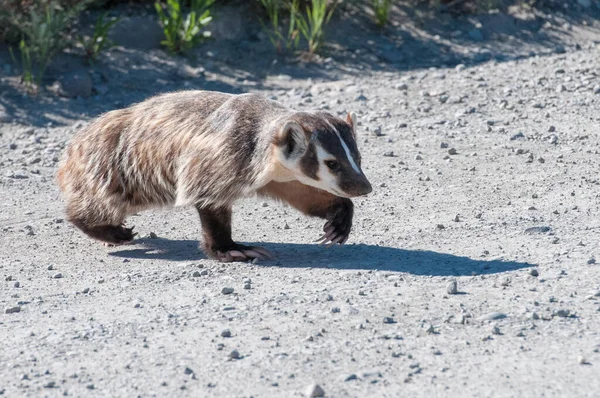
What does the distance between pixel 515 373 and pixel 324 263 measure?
184 cm

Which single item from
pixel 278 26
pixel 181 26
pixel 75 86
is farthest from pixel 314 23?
pixel 75 86

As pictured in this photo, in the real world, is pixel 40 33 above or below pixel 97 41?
above

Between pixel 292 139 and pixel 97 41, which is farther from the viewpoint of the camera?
pixel 97 41

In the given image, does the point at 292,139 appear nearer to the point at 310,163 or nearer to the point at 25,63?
the point at 310,163

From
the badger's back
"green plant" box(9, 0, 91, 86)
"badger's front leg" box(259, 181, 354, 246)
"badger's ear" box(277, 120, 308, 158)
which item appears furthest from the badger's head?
"green plant" box(9, 0, 91, 86)

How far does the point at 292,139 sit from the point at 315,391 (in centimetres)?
187

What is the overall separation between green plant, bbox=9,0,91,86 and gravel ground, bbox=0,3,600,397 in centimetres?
107

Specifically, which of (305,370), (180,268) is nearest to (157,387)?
(305,370)

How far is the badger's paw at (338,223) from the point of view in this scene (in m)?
5.80

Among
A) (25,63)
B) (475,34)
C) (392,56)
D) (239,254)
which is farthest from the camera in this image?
(475,34)

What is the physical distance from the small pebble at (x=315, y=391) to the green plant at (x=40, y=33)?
6.46m

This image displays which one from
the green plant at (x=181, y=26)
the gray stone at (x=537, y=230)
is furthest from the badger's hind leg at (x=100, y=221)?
the green plant at (x=181, y=26)

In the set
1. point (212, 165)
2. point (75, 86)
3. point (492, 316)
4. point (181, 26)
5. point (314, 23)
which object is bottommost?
point (75, 86)

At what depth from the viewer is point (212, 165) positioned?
5645mm
